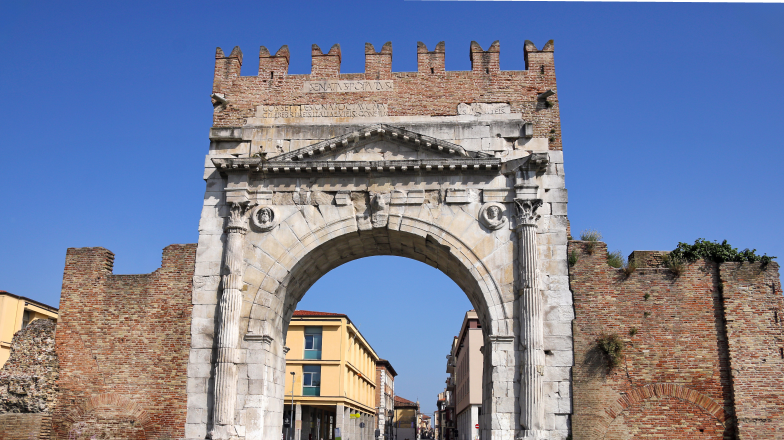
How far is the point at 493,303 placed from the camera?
12.9 meters

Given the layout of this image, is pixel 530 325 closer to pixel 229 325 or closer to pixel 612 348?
pixel 612 348

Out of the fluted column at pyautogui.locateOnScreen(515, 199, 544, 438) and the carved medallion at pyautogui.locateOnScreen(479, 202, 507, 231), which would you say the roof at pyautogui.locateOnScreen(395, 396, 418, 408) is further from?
the fluted column at pyautogui.locateOnScreen(515, 199, 544, 438)

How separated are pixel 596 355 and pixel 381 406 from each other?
138ft

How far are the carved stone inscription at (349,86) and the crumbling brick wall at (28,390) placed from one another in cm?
805

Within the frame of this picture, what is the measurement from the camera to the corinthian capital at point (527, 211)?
514 inches

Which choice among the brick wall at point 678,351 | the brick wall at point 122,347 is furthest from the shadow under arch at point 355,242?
the brick wall at point 122,347

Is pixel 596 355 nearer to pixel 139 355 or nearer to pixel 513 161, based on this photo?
pixel 513 161

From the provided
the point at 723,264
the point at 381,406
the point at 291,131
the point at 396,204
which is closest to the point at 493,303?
the point at 396,204

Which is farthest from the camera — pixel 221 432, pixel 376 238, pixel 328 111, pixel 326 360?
pixel 326 360

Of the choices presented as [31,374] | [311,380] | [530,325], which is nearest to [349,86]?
[530,325]

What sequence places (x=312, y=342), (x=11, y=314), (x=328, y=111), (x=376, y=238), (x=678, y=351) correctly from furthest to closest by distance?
(x=312, y=342) < (x=11, y=314) < (x=328, y=111) < (x=376, y=238) < (x=678, y=351)

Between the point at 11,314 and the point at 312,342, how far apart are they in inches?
544

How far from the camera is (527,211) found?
13.1 m

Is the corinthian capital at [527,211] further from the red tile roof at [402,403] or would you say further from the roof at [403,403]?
the red tile roof at [402,403]
